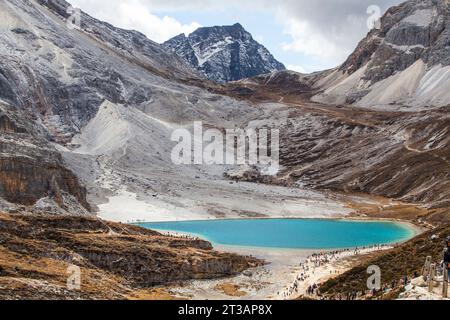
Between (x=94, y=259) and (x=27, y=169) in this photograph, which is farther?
(x=27, y=169)

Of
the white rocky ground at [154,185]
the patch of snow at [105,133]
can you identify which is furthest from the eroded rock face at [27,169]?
the patch of snow at [105,133]

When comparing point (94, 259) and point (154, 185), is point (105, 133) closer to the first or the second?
point (154, 185)

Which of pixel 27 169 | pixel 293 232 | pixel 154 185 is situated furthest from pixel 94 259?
pixel 154 185

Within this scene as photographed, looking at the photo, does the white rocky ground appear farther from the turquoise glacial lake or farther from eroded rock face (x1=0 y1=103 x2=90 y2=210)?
eroded rock face (x1=0 y1=103 x2=90 y2=210)

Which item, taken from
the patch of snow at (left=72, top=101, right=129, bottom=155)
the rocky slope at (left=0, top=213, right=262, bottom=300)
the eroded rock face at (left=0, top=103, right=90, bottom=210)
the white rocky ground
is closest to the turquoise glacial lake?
the white rocky ground

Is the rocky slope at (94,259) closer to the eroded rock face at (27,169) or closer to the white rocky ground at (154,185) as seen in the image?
the eroded rock face at (27,169)

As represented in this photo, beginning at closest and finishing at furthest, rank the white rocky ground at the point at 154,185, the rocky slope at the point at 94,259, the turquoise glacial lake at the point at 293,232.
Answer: the rocky slope at the point at 94,259, the turquoise glacial lake at the point at 293,232, the white rocky ground at the point at 154,185

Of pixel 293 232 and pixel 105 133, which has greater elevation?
pixel 105 133
